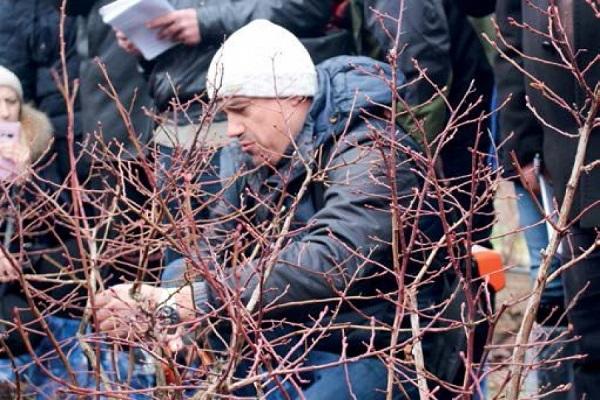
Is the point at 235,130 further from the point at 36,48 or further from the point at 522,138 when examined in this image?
the point at 36,48

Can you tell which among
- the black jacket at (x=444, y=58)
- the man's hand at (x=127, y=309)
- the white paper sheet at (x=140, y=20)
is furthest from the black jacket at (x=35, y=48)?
the man's hand at (x=127, y=309)

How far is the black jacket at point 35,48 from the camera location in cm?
651

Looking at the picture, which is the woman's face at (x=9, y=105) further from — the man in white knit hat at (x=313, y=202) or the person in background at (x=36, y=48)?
the man in white knit hat at (x=313, y=202)

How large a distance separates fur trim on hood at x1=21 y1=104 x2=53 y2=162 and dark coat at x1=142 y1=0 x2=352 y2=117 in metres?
0.44

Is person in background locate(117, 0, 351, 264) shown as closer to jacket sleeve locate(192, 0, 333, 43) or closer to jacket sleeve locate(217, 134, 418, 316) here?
jacket sleeve locate(192, 0, 333, 43)

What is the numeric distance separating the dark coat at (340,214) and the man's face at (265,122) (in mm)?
50

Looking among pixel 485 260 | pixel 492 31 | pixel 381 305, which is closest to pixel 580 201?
pixel 485 260

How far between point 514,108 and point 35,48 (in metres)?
2.53

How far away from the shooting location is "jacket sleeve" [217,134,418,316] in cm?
395

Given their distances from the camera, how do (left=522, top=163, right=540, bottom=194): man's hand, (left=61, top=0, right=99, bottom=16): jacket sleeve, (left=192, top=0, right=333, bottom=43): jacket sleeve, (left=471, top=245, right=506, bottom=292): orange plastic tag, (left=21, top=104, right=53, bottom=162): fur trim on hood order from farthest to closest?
1. (left=61, top=0, right=99, bottom=16): jacket sleeve
2. (left=21, top=104, right=53, bottom=162): fur trim on hood
3. (left=192, top=0, right=333, bottom=43): jacket sleeve
4. (left=522, top=163, right=540, bottom=194): man's hand
5. (left=471, top=245, right=506, bottom=292): orange plastic tag

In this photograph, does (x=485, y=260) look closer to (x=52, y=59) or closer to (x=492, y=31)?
(x=492, y=31)

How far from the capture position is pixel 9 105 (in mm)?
5594

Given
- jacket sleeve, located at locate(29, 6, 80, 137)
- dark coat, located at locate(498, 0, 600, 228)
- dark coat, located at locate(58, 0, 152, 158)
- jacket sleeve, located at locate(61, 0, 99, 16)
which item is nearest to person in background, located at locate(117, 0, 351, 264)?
dark coat, located at locate(58, 0, 152, 158)

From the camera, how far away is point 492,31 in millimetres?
5492
